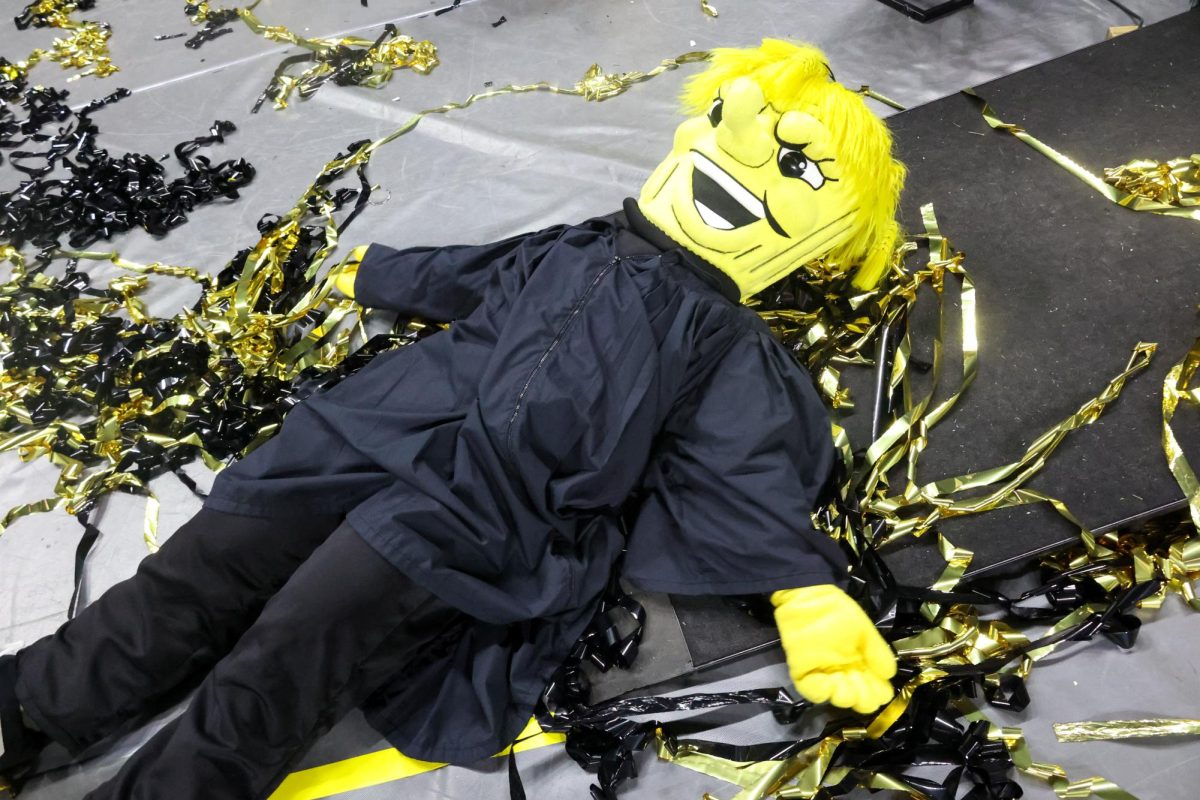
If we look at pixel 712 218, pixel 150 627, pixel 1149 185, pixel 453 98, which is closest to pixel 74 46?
pixel 453 98

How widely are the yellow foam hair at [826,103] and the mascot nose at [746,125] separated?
0.02 m

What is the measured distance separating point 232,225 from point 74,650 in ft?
2.72

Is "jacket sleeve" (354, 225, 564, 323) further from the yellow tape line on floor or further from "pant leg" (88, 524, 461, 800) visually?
the yellow tape line on floor

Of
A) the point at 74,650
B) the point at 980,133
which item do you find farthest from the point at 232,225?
the point at 980,133

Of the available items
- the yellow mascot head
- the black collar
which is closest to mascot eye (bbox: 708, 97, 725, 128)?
the yellow mascot head

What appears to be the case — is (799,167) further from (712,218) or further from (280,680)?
(280,680)

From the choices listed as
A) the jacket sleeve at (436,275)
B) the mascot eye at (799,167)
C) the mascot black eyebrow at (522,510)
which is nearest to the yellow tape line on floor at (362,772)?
the mascot black eyebrow at (522,510)

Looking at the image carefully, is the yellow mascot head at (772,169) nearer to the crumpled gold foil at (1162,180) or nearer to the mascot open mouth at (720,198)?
the mascot open mouth at (720,198)

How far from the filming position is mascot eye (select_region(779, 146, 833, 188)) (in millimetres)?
919

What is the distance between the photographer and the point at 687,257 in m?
0.99

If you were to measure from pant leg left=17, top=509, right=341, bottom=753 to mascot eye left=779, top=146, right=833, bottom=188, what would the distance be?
67 cm

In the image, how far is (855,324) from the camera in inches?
47.3

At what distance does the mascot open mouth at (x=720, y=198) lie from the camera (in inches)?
37.0

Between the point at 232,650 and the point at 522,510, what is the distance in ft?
1.16
